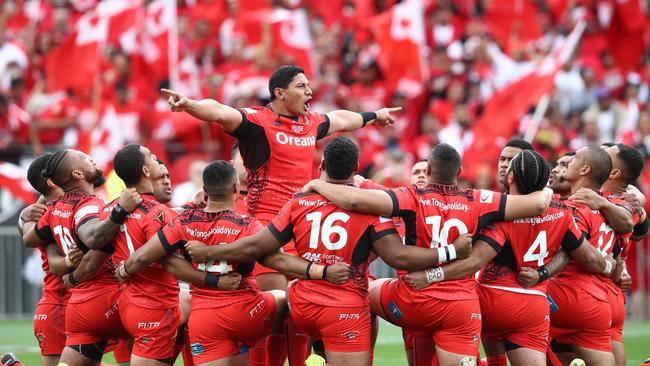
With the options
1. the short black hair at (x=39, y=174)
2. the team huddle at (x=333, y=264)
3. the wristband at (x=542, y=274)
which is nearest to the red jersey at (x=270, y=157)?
the team huddle at (x=333, y=264)

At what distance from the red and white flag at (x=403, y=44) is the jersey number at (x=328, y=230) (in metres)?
10.8

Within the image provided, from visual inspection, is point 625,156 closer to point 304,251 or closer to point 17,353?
point 304,251

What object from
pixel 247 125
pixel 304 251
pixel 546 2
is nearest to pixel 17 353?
pixel 247 125

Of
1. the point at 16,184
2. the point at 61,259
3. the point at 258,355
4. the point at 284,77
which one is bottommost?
the point at 16,184

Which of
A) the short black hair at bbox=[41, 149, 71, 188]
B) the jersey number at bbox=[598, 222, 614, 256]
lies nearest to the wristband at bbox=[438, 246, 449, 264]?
the jersey number at bbox=[598, 222, 614, 256]

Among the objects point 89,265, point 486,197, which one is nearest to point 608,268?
point 486,197

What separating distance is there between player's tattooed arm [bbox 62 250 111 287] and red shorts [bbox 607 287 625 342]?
458 cm

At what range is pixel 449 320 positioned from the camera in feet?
30.6

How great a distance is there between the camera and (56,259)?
10.4 metres

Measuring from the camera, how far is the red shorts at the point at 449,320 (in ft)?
30.6

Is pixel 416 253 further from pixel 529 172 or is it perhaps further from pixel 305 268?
pixel 529 172

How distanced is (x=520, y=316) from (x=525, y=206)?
3.09 feet

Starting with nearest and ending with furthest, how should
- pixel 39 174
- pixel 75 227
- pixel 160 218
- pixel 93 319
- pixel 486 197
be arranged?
1. pixel 486 197
2. pixel 160 218
3. pixel 93 319
4. pixel 75 227
5. pixel 39 174

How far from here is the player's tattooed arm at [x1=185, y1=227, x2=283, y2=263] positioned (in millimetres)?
9359
